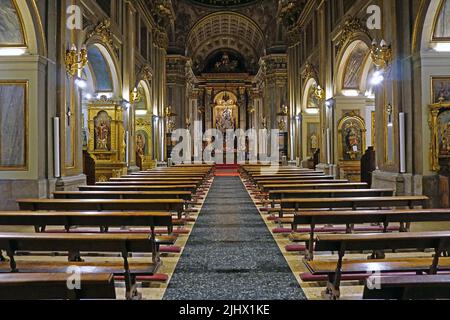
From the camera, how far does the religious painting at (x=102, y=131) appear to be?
50.4ft

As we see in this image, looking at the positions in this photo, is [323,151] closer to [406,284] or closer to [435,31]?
[435,31]

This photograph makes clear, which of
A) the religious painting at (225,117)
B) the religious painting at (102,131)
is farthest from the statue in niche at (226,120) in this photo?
the religious painting at (102,131)

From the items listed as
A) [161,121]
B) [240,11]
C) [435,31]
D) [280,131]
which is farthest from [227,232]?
[240,11]

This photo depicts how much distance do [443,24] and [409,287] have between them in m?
7.96

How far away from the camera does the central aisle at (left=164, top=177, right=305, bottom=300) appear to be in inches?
168

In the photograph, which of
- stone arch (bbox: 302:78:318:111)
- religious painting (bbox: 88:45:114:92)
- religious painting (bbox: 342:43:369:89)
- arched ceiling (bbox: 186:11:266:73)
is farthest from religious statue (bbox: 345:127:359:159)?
arched ceiling (bbox: 186:11:266:73)

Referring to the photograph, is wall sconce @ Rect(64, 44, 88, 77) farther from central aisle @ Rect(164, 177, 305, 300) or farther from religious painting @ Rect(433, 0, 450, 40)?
religious painting @ Rect(433, 0, 450, 40)

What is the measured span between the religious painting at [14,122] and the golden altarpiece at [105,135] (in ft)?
19.6

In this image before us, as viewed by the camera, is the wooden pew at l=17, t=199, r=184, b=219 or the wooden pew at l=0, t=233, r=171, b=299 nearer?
the wooden pew at l=0, t=233, r=171, b=299

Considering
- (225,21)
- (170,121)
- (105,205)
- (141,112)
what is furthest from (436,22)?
(225,21)

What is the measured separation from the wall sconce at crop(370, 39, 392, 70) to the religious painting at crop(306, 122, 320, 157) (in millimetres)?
10443

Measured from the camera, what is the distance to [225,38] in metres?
38.2

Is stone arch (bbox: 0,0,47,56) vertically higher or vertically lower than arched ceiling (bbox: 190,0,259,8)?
lower
